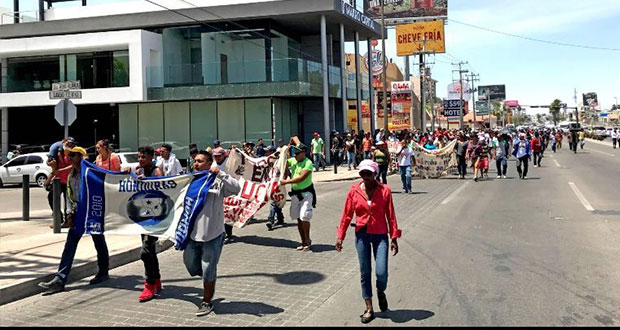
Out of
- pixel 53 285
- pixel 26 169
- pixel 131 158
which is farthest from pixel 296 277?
pixel 26 169

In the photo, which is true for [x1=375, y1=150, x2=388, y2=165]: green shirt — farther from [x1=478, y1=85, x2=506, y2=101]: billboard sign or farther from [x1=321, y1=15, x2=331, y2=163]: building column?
[x1=478, y1=85, x2=506, y2=101]: billboard sign

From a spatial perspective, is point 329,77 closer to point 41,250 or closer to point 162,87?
point 162,87

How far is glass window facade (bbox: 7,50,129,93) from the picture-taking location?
1230 inches

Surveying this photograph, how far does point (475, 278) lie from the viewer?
6.84 m

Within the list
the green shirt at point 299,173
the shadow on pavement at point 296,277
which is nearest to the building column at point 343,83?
the green shirt at point 299,173

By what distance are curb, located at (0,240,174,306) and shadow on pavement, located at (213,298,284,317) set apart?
8.17 feet

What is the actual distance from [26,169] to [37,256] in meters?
17.9

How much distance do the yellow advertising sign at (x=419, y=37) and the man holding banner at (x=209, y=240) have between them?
5754 cm

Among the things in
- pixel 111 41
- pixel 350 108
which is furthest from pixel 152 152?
pixel 350 108

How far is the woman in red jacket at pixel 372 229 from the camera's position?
5.43 metres

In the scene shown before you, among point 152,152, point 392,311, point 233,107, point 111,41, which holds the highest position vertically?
Answer: point 111,41

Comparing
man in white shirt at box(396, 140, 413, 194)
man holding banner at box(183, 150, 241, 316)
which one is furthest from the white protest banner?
man in white shirt at box(396, 140, 413, 194)

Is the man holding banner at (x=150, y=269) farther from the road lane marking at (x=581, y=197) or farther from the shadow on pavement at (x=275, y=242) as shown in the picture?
the road lane marking at (x=581, y=197)

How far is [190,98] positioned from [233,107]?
2406 millimetres
